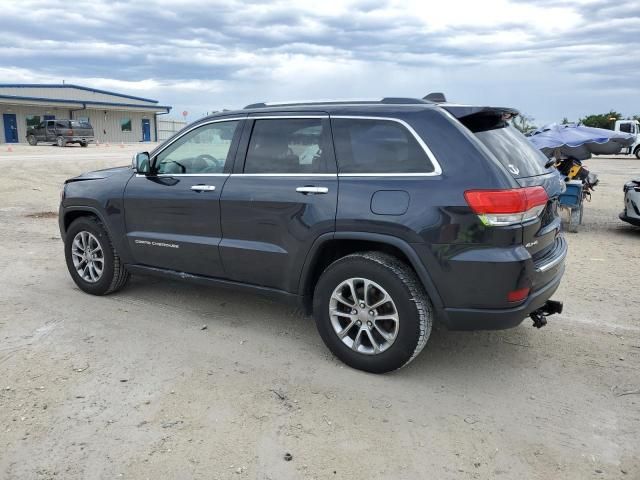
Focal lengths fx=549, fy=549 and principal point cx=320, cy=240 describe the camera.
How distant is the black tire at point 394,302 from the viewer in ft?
11.6

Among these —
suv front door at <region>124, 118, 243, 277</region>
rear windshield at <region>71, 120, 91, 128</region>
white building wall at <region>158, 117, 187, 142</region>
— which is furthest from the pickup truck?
suv front door at <region>124, 118, 243, 277</region>

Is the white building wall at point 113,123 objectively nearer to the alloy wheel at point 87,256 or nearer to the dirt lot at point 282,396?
the alloy wheel at point 87,256

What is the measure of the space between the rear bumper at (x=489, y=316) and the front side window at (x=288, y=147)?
52.1 inches

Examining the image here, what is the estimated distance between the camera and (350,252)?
402 centimetres

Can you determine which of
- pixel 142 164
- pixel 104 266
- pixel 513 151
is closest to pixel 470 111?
pixel 513 151

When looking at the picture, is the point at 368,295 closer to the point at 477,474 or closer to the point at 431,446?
the point at 431,446

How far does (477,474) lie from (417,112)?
7.27 feet

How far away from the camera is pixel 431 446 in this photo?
9.93ft

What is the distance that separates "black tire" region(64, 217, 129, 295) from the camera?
527cm

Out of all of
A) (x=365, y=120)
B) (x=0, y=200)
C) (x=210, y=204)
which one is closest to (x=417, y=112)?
(x=365, y=120)

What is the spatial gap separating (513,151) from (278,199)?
1.68 metres

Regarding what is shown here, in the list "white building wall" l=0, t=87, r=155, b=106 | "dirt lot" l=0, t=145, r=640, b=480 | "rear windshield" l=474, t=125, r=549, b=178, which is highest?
"white building wall" l=0, t=87, r=155, b=106

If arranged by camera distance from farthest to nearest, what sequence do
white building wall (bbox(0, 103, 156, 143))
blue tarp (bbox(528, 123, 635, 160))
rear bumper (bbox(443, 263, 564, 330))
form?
→ white building wall (bbox(0, 103, 156, 143)) < blue tarp (bbox(528, 123, 635, 160)) < rear bumper (bbox(443, 263, 564, 330))

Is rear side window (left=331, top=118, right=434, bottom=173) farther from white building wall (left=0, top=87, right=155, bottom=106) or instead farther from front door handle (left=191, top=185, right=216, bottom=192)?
white building wall (left=0, top=87, right=155, bottom=106)
